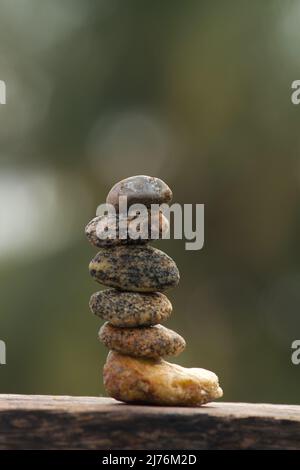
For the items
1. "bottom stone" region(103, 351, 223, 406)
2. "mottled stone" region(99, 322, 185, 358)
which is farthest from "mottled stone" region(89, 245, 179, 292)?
"bottom stone" region(103, 351, 223, 406)

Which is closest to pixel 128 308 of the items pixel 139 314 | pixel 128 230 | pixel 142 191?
pixel 139 314

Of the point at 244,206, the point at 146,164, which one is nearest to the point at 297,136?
the point at 244,206

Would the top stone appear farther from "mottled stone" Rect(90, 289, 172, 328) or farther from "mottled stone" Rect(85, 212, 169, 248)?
"mottled stone" Rect(90, 289, 172, 328)

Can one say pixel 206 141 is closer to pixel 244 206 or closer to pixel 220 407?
pixel 244 206

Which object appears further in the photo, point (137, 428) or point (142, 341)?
point (142, 341)

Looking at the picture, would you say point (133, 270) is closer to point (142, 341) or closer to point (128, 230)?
point (128, 230)

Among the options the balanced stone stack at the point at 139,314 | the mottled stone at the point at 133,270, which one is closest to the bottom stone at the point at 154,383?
the balanced stone stack at the point at 139,314
